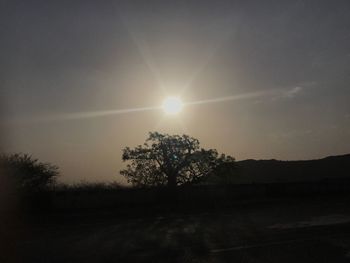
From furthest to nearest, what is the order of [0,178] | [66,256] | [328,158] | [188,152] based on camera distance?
[328,158]
[188,152]
[0,178]
[66,256]

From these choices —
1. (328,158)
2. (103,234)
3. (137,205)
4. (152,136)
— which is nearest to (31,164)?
(137,205)

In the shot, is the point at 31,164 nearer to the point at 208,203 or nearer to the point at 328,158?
the point at 208,203

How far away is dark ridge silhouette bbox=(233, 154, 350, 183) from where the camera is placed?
97.9m

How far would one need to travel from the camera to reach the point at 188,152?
4931 cm

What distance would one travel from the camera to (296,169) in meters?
105

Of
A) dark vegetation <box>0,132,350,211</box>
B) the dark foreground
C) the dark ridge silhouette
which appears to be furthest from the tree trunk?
the dark ridge silhouette

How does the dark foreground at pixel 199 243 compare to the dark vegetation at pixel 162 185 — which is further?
the dark vegetation at pixel 162 185

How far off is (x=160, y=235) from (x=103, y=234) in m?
2.48

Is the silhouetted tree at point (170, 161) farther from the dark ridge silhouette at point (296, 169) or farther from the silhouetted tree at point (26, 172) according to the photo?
the dark ridge silhouette at point (296, 169)

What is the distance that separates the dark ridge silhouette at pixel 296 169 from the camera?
321 feet

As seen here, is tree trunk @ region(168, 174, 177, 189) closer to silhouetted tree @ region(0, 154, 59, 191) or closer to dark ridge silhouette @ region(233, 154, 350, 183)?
silhouetted tree @ region(0, 154, 59, 191)

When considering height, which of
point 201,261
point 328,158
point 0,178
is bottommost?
point 201,261

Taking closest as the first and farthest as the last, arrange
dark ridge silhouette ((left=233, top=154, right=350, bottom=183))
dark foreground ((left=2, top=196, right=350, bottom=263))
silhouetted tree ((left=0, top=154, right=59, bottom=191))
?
dark foreground ((left=2, top=196, right=350, bottom=263)) → silhouetted tree ((left=0, top=154, right=59, bottom=191)) → dark ridge silhouette ((left=233, top=154, right=350, bottom=183))

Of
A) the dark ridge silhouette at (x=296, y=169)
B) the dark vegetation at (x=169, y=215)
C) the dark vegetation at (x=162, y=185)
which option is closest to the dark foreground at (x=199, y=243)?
the dark vegetation at (x=169, y=215)
